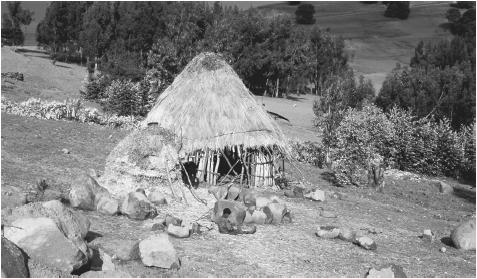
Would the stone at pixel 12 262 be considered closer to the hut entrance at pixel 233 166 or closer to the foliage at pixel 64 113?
the hut entrance at pixel 233 166

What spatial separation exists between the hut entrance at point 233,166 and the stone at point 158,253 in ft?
22.1

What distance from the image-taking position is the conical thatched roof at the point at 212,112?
17.2 m

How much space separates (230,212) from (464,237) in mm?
5972

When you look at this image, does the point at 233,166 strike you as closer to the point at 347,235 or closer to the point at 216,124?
the point at 216,124

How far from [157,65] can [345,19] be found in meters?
77.4

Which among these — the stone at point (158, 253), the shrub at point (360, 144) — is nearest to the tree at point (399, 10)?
the shrub at point (360, 144)

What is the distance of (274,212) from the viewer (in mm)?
14539

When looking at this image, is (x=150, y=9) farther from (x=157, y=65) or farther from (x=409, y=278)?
(x=409, y=278)

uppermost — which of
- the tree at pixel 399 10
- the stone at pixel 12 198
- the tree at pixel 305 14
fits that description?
the tree at pixel 399 10

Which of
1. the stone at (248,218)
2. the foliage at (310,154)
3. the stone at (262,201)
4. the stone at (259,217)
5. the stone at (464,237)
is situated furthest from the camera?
the foliage at (310,154)

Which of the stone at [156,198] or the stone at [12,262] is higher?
the stone at [12,262]

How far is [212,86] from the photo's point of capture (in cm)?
1828

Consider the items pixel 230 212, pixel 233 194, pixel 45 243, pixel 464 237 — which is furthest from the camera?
pixel 233 194

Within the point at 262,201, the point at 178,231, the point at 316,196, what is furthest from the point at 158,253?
the point at 316,196
